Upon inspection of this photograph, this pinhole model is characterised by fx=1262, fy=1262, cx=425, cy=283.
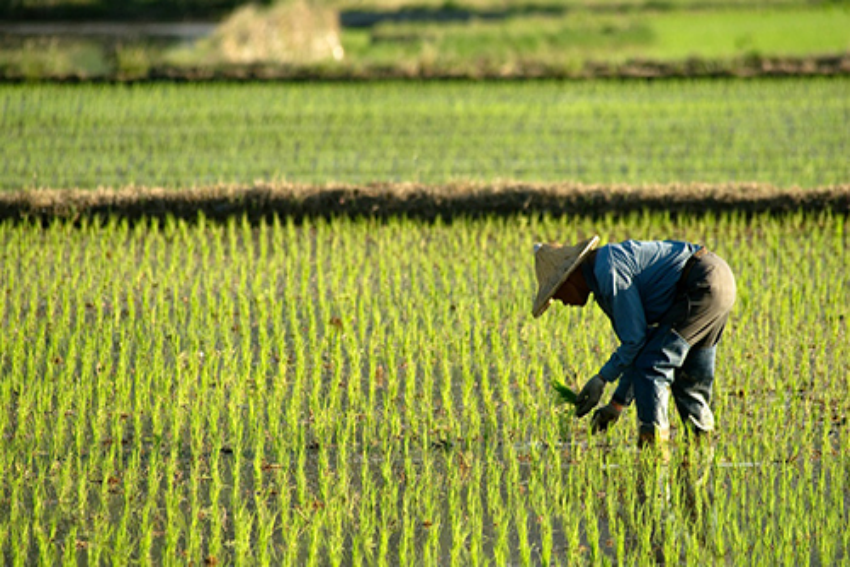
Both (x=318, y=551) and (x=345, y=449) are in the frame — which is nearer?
(x=318, y=551)

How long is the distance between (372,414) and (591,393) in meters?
1.02

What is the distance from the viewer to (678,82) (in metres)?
12.9

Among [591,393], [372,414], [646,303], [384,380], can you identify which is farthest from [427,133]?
[591,393]

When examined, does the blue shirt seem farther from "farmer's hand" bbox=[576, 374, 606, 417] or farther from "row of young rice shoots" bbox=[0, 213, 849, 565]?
"row of young rice shoots" bbox=[0, 213, 849, 565]

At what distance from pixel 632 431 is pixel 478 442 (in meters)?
0.57

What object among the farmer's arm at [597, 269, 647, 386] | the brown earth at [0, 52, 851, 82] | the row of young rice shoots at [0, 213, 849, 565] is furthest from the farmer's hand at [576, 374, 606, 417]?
the brown earth at [0, 52, 851, 82]

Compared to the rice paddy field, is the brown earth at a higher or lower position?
higher

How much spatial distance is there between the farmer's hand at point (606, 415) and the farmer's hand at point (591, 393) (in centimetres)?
6

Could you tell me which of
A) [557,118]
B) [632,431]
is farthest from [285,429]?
[557,118]

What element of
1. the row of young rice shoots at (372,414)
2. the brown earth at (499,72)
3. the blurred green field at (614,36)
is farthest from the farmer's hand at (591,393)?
the blurred green field at (614,36)

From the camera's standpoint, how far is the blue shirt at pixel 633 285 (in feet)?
13.1

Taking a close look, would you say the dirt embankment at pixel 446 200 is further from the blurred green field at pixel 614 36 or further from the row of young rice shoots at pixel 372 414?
the blurred green field at pixel 614 36

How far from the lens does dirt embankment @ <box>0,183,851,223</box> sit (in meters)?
7.82

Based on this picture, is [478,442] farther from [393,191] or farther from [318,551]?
[393,191]
